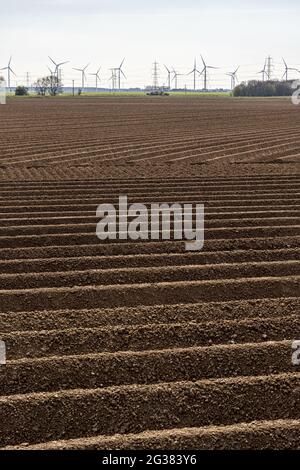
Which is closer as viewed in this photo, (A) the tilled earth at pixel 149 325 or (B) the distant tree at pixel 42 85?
(A) the tilled earth at pixel 149 325

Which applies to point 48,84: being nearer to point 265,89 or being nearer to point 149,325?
point 265,89

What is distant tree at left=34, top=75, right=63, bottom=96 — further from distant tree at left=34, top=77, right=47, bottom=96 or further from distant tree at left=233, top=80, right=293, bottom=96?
distant tree at left=233, top=80, right=293, bottom=96

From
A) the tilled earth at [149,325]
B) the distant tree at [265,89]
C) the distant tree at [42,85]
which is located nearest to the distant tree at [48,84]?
the distant tree at [42,85]

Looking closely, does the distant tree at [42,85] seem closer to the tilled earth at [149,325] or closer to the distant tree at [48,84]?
the distant tree at [48,84]

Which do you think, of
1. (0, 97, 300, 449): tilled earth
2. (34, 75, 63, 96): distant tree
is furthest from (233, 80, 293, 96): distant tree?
(0, 97, 300, 449): tilled earth

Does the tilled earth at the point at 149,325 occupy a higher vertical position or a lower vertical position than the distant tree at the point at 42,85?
lower

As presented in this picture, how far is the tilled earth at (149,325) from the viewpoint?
396cm

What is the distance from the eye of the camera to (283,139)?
20891 mm

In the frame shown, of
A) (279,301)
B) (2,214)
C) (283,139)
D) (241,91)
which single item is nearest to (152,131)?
(283,139)

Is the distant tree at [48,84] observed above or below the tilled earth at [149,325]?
above

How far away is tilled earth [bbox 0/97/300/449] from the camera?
3.96 m
